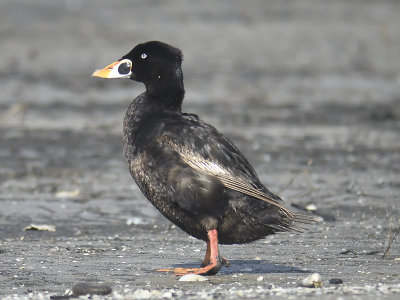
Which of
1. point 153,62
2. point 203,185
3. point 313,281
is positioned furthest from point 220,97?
point 313,281

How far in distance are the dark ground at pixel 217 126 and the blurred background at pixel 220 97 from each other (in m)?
0.04

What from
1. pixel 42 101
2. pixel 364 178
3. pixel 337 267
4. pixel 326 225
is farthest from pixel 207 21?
pixel 337 267

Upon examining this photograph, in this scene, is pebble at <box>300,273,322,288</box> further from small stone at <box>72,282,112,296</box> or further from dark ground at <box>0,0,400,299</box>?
small stone at <box>72,282,112,296</box>

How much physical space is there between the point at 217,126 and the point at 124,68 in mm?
5851

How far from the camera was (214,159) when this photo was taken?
629 centimetres

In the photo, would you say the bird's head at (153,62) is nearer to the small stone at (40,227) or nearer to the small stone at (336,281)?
the small stone at (40,227)

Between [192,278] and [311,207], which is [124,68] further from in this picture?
[311,207]

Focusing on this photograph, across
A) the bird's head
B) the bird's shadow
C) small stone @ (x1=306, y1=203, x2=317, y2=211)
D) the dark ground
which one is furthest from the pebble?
small stone @ (x1=306, y1=203, x2=317, y2=211)

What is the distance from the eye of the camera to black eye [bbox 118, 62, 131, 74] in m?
7.11

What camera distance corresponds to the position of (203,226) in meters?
6.29

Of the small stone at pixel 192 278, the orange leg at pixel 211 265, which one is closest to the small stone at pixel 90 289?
the small stone at pixel 192 278

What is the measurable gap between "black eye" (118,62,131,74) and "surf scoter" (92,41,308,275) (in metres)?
0.69

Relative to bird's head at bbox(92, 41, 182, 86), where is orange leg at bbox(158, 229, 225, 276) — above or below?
below

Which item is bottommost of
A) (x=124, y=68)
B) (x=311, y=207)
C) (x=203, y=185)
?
(x=311, y=207)
